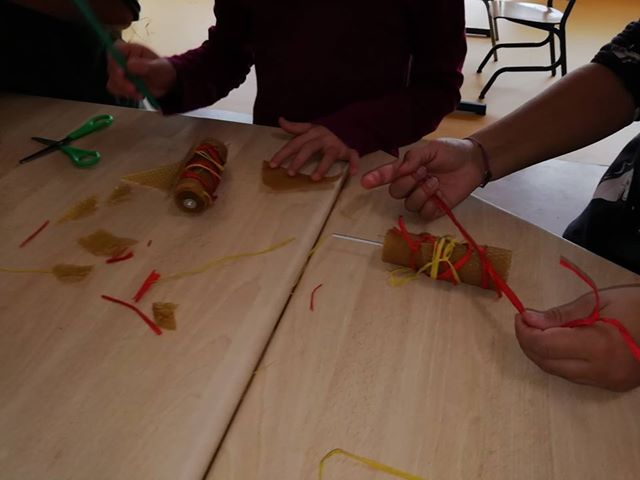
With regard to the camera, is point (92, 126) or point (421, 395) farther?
point (92, 126)

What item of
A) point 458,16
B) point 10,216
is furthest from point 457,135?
point 10,216

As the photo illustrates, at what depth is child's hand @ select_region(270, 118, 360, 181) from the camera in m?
0.73

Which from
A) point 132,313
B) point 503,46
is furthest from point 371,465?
point 503,46

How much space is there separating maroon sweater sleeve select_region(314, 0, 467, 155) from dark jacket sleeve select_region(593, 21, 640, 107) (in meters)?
0.25

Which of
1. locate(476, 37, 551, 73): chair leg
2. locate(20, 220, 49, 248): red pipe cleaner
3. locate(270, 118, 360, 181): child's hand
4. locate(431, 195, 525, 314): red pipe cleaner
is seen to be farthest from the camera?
locate(476, 37, 551, 73): chair leg

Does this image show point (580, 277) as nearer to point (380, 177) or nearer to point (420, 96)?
point (380, 177)

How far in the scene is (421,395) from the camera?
1.50 ft

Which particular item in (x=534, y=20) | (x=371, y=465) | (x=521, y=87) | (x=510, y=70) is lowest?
(x=521, y=87)

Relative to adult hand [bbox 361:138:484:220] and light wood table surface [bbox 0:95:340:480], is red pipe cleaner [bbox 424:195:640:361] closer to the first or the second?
adult hand [bbox 361:138:484:220]

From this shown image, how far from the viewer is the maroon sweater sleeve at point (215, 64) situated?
928 mm

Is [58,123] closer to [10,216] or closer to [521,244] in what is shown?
[10,216]

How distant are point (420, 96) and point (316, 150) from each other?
25 cm

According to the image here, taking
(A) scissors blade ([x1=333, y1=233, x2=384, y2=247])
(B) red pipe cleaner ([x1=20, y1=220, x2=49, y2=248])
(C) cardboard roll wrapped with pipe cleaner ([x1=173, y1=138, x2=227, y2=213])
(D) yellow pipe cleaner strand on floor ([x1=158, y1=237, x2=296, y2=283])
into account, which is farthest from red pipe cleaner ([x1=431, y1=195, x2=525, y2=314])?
(B) red pipe cleaner ([x1=20, y1=220, x2=49, y2=248])

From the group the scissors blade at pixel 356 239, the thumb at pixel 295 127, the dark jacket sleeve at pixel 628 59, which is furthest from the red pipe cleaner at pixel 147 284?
the dark jacket sleeve at pixel 628 59
